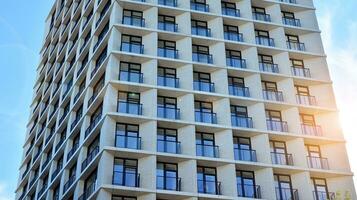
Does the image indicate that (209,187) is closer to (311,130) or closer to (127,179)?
(127,179)

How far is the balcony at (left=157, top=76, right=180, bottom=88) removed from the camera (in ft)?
144

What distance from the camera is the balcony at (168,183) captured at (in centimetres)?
3888

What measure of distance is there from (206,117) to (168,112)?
2.80 meters

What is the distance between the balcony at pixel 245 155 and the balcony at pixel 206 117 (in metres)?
2.65

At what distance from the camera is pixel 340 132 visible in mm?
44469

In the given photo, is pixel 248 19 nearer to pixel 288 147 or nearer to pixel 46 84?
pixel 288 147

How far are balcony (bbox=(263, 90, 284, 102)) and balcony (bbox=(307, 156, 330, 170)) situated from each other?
16.8 feet

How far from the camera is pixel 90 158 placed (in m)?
41.5

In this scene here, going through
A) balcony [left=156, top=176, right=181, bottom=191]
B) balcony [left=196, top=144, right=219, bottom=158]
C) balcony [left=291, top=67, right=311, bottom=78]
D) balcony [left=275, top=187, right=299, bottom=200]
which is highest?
balcony [left=291, top=67, right=311, bottom=78]

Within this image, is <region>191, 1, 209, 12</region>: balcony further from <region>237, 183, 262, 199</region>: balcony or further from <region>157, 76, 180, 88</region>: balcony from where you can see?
<region>237, 183, 262, 199</region>: balcony

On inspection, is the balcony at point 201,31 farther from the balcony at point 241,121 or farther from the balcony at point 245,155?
the balcony at point 245,155

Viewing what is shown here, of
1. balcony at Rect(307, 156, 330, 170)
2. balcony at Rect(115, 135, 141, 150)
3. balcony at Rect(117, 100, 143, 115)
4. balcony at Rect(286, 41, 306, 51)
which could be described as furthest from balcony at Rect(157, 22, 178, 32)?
balcony at Rect(307, 156, 330, 170)

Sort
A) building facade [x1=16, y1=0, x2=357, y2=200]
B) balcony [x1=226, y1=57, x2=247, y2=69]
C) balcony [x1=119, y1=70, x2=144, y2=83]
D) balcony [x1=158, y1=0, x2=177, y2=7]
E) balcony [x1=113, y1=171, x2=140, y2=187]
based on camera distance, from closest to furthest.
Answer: balcony [x1=113, y1=171, x2=140, y2=187], building facade [x1=16, y1=0, x2=357, y2=200], balcony [x1=119, y1=70, x2=144, y2=83], balcony [x1=226, y1=57, x2=247, y2=69], balcony [x1=158, y1=0, x2=177, y2=7]

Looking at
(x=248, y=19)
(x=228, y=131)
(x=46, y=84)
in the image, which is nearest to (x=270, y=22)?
(x=248, y=19)
